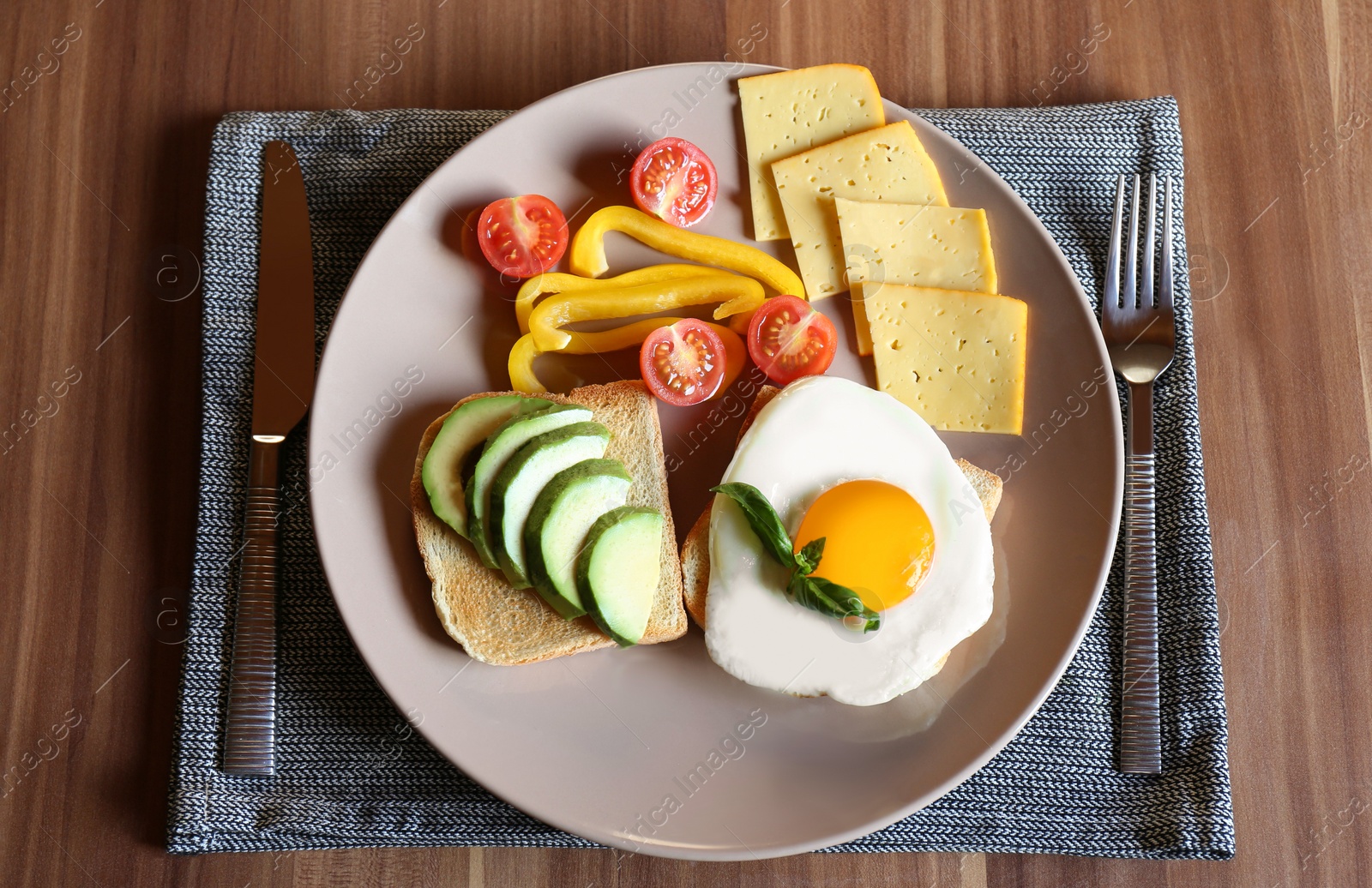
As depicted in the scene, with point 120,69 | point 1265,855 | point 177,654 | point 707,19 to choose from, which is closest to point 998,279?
point 707,19

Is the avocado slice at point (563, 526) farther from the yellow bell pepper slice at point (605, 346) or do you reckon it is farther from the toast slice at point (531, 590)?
the yellow bell pepper slice at point (605, 346)

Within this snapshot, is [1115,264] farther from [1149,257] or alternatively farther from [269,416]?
[269,416]

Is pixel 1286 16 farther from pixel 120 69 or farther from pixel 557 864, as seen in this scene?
pixel 120 69

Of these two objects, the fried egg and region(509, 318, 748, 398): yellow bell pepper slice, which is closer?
the fried egg

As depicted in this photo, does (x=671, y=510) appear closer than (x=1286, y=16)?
Yes

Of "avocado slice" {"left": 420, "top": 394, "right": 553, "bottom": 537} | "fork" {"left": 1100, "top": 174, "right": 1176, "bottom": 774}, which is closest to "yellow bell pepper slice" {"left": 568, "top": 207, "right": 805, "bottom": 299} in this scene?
"avocado slice" {"left": 420, "top": 394, "right": 553, "bottom": 537}

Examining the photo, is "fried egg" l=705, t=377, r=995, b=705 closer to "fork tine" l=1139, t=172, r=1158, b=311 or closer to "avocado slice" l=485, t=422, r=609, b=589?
"avocado slice" l=485, t=422, r=609, b=589
